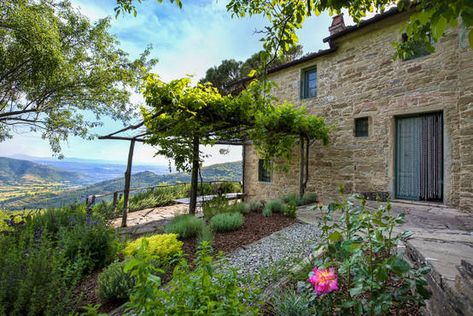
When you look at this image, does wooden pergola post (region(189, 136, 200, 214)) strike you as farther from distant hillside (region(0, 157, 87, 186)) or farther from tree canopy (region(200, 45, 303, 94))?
distant hillside (region(0, 157, 87, 186))

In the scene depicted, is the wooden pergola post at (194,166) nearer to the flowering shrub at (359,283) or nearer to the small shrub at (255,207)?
the small shrub at (255,207)

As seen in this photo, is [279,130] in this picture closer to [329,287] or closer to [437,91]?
[437,91]

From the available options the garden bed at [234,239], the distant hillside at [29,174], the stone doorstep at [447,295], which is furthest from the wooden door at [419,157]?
the distant hillside at [29,174]

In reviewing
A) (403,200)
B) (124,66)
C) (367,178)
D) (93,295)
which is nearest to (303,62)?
(367,178)

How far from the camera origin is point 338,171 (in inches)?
273

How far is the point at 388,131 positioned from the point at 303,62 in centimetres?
366

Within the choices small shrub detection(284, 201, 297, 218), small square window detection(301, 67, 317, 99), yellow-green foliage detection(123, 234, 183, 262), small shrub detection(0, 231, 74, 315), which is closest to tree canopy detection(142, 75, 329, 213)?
small square window detection(301, 67, 317, 99)

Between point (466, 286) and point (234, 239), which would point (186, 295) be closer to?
→ point (466, 286)

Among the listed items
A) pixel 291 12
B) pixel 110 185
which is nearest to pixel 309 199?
pixel 291 12

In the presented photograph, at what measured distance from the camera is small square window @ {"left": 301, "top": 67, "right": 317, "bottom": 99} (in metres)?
7.82

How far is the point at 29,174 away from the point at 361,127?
1565 cm

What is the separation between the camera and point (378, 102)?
6.11m

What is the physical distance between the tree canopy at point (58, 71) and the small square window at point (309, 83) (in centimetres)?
624

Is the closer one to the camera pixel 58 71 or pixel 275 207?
pixel 275 207
